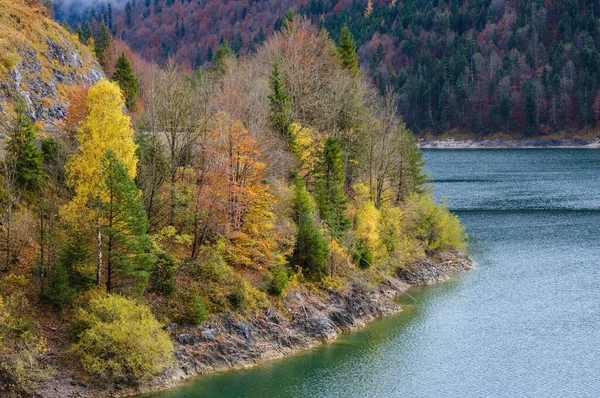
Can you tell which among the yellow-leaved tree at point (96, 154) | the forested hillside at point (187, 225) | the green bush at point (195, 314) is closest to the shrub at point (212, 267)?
the forested hillside at point (187, 225)

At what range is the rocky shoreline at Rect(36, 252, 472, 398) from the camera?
39781mm

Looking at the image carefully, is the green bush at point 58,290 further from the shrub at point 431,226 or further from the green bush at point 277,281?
the shrub at point 431,226

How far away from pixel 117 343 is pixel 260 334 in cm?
1108

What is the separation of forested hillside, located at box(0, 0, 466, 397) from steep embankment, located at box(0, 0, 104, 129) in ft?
4.98

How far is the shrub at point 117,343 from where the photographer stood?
3928 cm

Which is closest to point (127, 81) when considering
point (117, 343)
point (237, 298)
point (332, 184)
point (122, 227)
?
point (332, 184)

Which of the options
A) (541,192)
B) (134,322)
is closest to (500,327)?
(134,322)

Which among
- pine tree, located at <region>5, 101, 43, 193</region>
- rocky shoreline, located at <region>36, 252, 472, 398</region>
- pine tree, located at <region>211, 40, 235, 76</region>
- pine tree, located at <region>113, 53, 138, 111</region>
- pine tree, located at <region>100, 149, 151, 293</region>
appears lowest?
rocky shoreline, located at <region>36, 252, 472, 398</region>

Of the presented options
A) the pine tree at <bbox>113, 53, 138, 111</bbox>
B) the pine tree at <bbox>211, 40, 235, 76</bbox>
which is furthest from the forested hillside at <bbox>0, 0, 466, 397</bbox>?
the pine tree at <bbox>211, 40, 235, 76</bbox>

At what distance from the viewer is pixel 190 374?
42844 mm

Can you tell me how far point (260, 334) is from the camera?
4753 centimetres

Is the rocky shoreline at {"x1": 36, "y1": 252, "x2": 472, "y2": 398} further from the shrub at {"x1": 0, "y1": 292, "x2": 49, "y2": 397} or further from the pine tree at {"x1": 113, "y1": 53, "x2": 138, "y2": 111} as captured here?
the pine tree at {"x1": 113, "y1": 53, "x2": 138, "y2": 111}

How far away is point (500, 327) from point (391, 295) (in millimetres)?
11091

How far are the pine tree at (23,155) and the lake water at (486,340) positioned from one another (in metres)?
16.2
